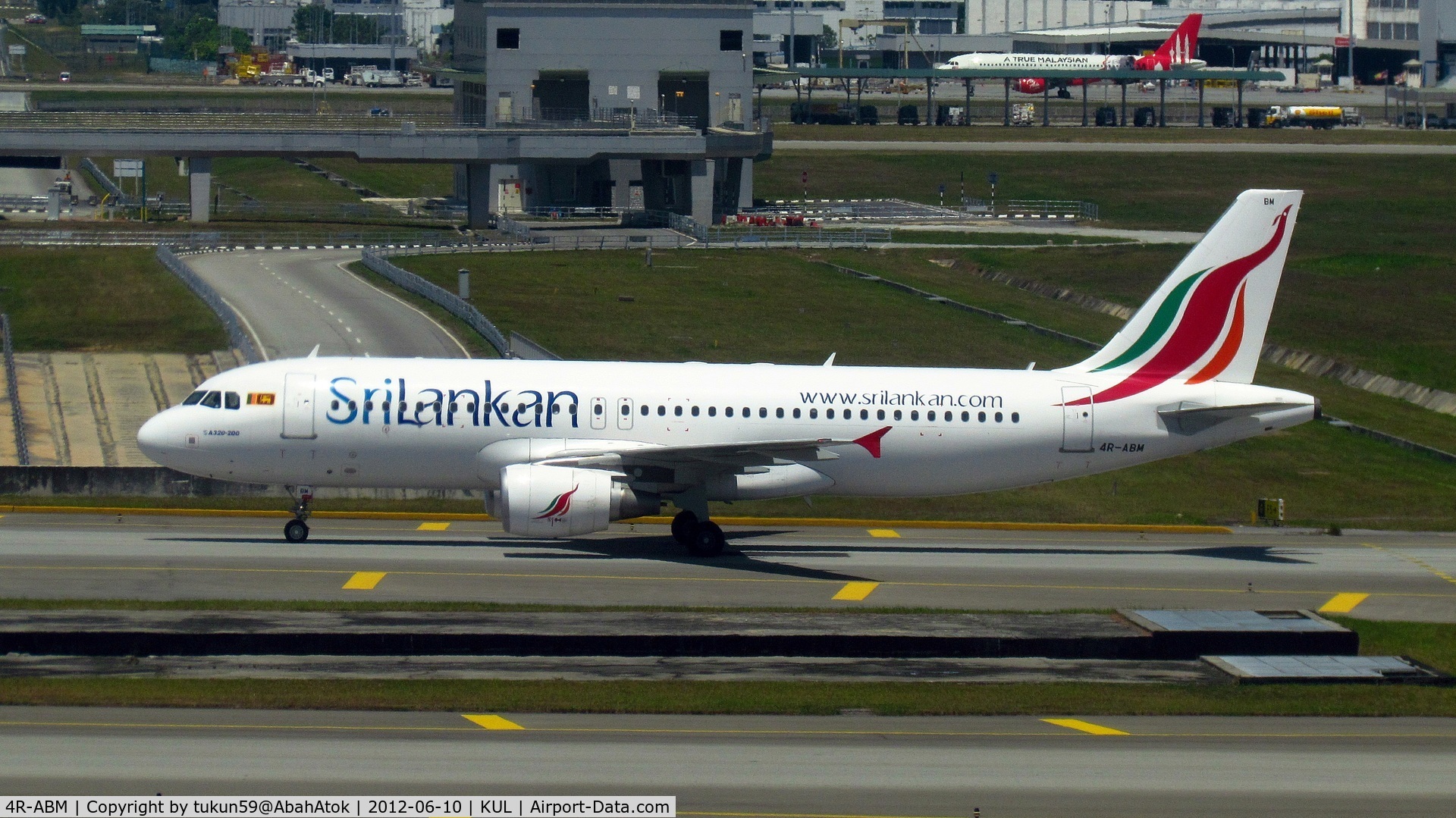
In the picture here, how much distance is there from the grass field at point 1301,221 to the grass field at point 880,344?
9446 mm

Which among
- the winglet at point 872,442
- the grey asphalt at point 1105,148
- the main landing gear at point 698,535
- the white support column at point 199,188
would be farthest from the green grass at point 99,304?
the grey asphalt at point 1105,148

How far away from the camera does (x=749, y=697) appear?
84.7 ft

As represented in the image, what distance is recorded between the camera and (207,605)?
30.2 m

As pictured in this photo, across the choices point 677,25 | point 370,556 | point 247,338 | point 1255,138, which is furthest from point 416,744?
point 1255,138

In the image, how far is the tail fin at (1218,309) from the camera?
3922 cm

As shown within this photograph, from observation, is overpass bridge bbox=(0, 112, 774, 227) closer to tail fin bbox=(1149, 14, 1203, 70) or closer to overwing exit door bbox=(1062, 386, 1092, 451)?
overwing exit door bbox=(1062, 386, 1092, 451)

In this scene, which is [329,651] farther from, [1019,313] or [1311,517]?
[1019,313]

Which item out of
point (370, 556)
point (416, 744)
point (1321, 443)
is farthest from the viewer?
point (1321, 443)

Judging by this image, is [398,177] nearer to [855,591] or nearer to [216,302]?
[216,302]

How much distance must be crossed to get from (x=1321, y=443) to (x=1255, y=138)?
123715 millimetres

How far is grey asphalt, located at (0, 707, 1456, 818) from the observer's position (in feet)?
69.2

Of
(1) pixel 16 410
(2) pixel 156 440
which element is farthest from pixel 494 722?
(1) pixel 16 410

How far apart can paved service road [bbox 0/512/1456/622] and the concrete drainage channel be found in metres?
2.75

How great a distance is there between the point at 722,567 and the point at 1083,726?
492 inches
